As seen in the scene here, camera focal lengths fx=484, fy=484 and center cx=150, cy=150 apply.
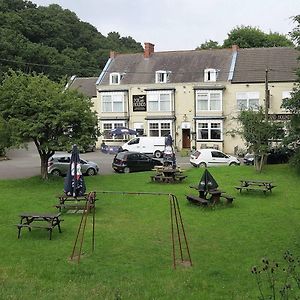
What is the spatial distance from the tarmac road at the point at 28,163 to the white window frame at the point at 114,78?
819cm

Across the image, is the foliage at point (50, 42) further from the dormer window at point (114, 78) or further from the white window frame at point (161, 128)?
the white window frame at point (161, 128)

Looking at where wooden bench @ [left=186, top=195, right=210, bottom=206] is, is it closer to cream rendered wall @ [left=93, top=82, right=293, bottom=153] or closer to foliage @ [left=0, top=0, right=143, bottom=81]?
cream rendered wall @ [left=93, top=82, right=293, bottom=153]

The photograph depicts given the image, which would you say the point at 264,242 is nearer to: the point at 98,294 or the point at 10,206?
the point at 98,294

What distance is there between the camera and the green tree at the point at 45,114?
25.3 metres

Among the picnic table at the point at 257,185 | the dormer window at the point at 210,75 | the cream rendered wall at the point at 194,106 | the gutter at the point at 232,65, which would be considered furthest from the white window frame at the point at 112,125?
the picnic table at the point at 257,185

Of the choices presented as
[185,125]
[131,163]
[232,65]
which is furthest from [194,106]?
[131,163]

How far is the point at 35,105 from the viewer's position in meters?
25.5

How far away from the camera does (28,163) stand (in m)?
39.4

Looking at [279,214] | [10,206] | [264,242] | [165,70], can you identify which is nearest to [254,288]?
[264,242]

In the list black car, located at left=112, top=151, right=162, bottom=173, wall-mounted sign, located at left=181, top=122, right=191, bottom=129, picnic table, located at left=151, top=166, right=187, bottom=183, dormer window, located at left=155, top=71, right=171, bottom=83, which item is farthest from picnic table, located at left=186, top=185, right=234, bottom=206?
dormer window, located at left=155, top=71, right=171, bottom=83

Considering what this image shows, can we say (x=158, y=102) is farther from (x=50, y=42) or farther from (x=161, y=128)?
(x=50, y=42)

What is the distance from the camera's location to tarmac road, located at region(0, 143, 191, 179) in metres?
32.7

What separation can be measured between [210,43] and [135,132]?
131ft

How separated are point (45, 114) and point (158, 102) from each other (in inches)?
1111
